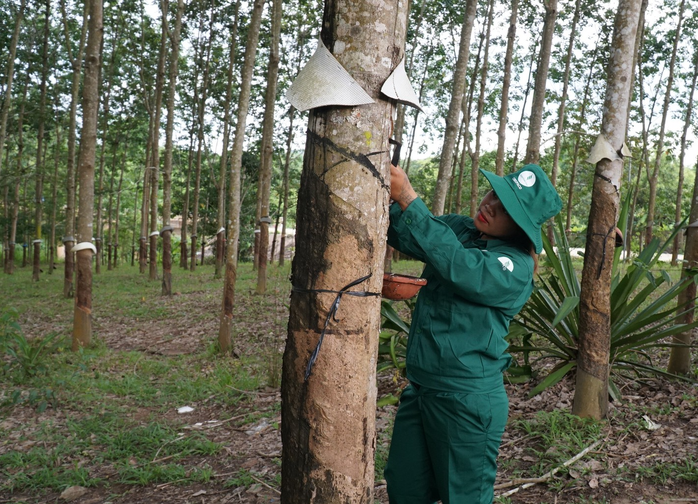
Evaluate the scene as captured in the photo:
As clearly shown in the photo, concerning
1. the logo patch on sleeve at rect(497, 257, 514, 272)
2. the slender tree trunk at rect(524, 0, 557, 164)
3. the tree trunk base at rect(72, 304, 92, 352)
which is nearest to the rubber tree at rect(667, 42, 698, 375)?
the logo patch on sleeve at rect(497, 257, 514, 272)

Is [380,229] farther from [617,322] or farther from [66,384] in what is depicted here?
[66,384]

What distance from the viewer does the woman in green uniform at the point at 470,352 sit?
1.91m

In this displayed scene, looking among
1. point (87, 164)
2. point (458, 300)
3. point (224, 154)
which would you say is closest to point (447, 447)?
point (458, 300)

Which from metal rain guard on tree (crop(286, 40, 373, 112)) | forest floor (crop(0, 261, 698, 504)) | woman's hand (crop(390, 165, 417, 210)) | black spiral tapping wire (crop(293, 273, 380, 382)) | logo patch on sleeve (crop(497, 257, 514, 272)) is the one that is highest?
metal rain guard on tree (crop(286, 40, 373, 112))

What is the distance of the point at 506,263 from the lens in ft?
6.18

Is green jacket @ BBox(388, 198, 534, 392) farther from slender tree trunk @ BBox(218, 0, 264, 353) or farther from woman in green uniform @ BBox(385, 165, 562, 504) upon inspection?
slender tree trunk @ BBox(218, 0, 264, 353)

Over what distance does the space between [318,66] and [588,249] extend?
8.69 ft

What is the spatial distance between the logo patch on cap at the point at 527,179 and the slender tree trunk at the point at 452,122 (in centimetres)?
452

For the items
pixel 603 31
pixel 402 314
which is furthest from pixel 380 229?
pixel 603 31

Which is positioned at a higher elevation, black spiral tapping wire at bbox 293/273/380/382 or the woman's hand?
the woman's hand

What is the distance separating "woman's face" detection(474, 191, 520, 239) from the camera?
202 cm

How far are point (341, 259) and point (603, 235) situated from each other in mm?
2526

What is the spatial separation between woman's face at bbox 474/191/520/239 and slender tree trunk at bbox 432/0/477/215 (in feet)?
14.8

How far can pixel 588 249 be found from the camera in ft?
11.6
